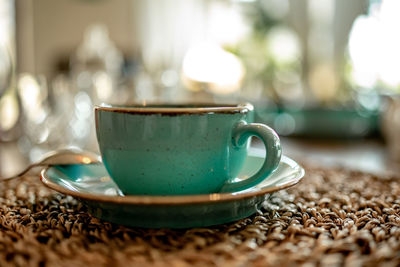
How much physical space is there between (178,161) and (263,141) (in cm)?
8

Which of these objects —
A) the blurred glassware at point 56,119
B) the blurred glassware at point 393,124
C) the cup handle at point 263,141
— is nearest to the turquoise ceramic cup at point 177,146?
the cup handle at point 263,141

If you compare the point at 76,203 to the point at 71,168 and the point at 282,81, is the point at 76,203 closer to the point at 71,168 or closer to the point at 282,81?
the point at 71,168

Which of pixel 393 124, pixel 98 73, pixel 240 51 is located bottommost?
pixel 393 124

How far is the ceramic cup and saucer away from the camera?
349 millimetres

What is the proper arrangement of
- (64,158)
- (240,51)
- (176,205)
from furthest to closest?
1. (240,51)
2. (64,158)
3. (176,205)

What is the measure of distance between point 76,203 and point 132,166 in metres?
0.11

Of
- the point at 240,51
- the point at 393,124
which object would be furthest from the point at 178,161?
the point at 240,51

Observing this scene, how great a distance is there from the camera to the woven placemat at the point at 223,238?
0.97ft

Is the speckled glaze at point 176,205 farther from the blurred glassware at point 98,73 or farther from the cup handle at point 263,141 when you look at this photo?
the blurred glassware at point 98,73

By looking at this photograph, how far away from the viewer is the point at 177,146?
0.37 m

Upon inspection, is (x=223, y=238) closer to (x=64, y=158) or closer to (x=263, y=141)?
(x=263, y=141)

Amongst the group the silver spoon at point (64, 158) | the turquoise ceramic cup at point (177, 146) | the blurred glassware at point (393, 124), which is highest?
the turquoise ceramic cup at point (177, 146)

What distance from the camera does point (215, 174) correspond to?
15.4 inches

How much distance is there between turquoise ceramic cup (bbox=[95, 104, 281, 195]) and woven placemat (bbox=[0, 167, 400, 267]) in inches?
1.8
